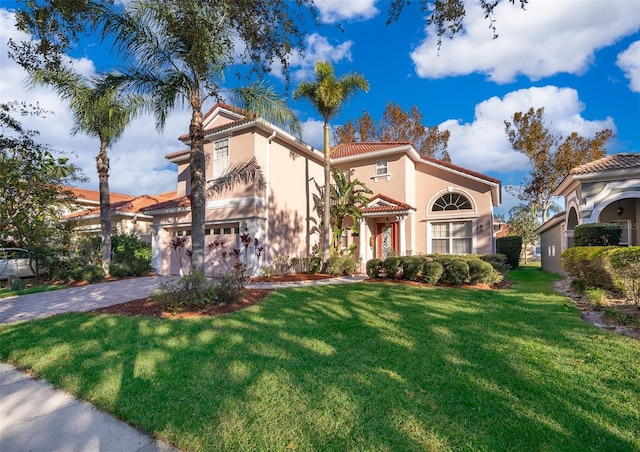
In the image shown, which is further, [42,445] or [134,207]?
[134,207]

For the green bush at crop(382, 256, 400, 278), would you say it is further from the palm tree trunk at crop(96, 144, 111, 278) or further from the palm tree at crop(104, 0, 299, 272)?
the palm tree trunk at crop(96, 144, 111, 278)

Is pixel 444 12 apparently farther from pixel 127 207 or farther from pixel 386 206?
pixel 127 207

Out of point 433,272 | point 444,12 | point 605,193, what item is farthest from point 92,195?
point 605,193

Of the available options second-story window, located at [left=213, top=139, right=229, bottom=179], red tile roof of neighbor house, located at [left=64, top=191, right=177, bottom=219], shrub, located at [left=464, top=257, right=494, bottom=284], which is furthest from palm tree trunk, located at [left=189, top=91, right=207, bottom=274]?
red tile roof of neighbor house, located at [left=64, top=191, right=177, bottom=219]

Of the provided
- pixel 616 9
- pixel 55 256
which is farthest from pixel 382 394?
pixel 55 256

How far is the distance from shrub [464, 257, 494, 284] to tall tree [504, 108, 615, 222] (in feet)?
66.6

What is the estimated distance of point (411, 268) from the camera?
10898 mm

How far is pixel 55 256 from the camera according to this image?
14.3 m

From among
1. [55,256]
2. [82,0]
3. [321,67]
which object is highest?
[321,67]

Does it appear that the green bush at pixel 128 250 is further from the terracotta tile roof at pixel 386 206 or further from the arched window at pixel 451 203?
the arched window at pixel 451 203

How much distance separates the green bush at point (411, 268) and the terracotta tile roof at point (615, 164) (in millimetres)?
7263

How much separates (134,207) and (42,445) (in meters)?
19.8

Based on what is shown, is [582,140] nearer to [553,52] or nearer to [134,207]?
[553,52]

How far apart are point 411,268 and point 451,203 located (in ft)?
21.2
